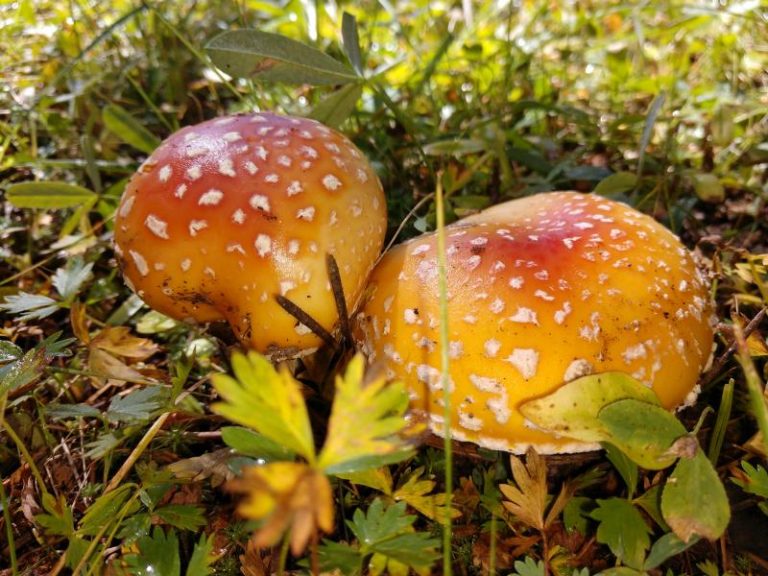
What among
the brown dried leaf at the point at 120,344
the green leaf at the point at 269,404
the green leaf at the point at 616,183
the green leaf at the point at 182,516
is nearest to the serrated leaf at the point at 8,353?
the brown dried leaf at the point at 120,344

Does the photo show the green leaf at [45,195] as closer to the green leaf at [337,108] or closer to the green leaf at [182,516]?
the green leaf at [337,108]

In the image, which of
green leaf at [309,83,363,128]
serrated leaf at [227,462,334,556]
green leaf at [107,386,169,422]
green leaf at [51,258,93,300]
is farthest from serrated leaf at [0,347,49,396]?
green leaf at [309,83,363,128]

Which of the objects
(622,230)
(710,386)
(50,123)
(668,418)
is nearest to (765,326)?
(710,386)

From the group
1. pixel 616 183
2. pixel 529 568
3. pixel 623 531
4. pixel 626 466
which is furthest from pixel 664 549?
pixel 616 183

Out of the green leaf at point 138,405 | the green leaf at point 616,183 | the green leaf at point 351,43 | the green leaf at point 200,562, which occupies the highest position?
the green leaf at point 351,43

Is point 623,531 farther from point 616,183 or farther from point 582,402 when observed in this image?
point 616,183

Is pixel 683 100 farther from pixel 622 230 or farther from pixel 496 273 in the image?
pixel 496 273
